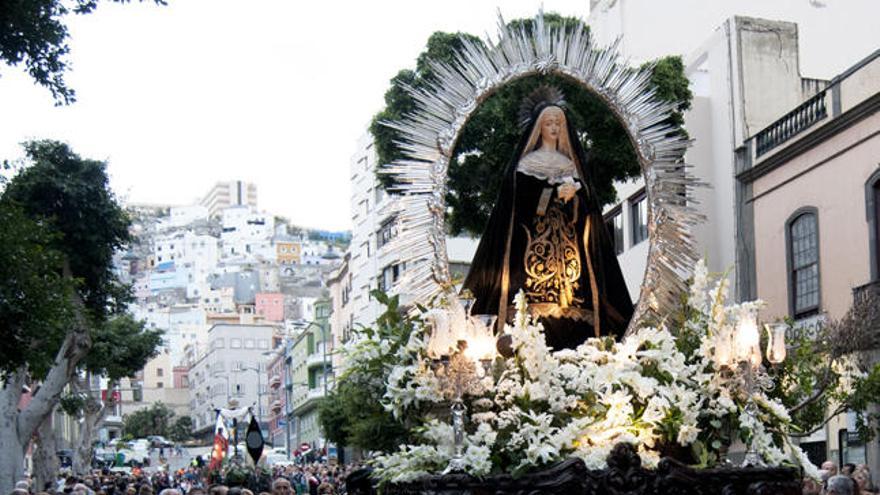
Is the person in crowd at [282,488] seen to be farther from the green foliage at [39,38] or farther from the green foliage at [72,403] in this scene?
the green foliage at [72,403]

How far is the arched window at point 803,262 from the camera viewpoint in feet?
90.8

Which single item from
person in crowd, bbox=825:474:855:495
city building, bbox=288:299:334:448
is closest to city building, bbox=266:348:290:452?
city building, bbox=288:299:334:448

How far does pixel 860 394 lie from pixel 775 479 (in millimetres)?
11057

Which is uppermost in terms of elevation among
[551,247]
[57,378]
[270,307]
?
[270,307]

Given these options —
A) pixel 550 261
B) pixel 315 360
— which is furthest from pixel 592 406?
pixel 315 360

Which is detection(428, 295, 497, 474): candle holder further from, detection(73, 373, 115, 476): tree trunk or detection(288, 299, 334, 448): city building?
detection(288, 299, 334, 448): city building

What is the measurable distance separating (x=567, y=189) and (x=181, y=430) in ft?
434

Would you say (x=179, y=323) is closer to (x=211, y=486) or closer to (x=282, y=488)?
(x=211, y=486)

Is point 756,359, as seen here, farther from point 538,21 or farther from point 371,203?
point 371,203

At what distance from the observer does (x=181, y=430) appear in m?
140

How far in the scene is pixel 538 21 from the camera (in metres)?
11.3

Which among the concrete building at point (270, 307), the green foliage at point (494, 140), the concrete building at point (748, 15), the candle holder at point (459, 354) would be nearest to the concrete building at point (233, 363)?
the concrete building at point (270, 307)

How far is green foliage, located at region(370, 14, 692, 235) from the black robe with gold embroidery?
6448 millimetres

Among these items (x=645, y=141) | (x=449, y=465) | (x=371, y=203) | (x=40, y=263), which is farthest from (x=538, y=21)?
(x=371, y=203)
